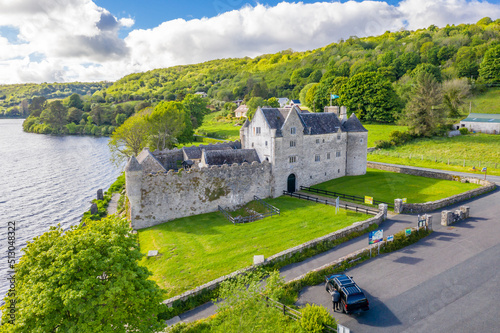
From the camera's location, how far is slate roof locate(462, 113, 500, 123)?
225 feet

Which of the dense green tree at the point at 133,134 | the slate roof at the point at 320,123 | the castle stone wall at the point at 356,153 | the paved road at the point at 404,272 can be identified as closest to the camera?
the paved road at the point at 404,272

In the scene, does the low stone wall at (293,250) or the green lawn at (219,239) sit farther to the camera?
the green lawn at (219,239)

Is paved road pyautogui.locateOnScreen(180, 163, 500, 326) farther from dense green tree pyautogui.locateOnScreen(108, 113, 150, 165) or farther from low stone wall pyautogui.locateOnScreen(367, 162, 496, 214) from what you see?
dense green tree pyautogui.locateOnScreen(108, 113, 150, 165)

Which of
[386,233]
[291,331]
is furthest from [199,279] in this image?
[386,233]

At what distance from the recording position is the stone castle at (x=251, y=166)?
109 feet

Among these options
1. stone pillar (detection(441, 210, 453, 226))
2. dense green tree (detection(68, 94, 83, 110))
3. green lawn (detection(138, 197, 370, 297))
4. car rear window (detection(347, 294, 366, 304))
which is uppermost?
dense green tree (detection(68, 94, 83, 110))

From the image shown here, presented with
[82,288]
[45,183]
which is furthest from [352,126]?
[45,183]

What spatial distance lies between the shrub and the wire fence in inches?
1821

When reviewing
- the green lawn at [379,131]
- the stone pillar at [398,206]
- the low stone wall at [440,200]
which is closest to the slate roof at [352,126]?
the low stone wall at [440,200]

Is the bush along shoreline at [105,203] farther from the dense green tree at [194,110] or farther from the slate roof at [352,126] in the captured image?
the dense green tree at [194,110]

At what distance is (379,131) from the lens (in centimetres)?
7462

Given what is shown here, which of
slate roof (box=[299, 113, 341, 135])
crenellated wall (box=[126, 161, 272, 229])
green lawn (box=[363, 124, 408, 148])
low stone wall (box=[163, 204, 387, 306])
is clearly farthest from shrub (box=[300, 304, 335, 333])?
green lawn (box=[363, 124, 408, 148])

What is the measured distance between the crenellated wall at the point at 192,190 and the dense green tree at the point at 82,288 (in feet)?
55.3

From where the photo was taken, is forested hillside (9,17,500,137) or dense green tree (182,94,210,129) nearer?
forested hillside (9,17,500,137)
